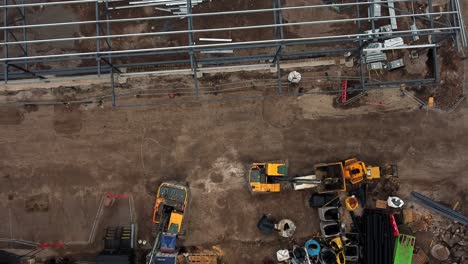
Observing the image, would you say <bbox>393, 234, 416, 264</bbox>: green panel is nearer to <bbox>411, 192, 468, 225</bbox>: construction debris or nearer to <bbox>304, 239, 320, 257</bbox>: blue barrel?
<bbox>411, 192, 468, 225</bbox>: construction debris

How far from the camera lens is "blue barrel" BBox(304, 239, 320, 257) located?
24609mm

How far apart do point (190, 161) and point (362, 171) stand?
1077 centimetres

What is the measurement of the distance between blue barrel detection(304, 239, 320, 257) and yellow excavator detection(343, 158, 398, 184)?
4.50m

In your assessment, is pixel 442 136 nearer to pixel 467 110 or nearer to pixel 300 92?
pixel 467 110

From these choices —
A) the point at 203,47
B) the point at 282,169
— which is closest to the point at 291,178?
the point at 282,169

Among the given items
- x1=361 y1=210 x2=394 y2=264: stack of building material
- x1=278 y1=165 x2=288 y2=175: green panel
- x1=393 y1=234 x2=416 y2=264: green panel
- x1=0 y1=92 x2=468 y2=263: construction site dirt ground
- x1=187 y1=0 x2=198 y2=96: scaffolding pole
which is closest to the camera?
x1=187 y1=0 x2=198 y2=96: scaffolding pole

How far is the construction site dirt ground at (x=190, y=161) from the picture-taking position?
994 inches

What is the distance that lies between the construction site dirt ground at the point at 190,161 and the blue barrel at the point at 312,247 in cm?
65

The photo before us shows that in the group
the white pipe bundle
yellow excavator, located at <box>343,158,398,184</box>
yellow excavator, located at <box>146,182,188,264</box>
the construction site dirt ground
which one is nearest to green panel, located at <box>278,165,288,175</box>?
the construction site dirt ground

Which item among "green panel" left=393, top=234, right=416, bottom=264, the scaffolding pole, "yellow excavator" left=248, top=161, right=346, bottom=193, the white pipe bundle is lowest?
"green panel" left=393, top=234, right=416, bottom=264

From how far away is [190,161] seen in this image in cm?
2533

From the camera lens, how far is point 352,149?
2541 cm

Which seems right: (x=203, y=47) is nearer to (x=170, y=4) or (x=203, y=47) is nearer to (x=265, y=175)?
(x=170, y=4)

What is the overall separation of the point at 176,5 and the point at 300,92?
953 centimetres
